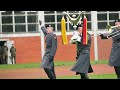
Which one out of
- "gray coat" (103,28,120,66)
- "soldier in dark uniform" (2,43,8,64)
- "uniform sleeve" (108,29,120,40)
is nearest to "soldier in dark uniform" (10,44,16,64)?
"soldier in dark uniform" (2,43,8,64)

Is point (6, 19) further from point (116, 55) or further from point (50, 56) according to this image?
point (116, 55)

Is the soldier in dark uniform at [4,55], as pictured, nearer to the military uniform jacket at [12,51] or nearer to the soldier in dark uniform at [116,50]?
the military uniform jacket at [12,51]

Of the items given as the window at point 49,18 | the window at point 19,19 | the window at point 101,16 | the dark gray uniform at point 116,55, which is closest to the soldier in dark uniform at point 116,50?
the dark gray uniform at point 116,55

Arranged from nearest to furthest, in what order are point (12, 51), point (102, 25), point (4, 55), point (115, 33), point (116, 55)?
point (115, 33) → point (116, 55) → point (102, 25) → point (4, 55) → point (12, 51)

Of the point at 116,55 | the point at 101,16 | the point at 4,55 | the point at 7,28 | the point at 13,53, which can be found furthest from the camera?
the point at 7,28

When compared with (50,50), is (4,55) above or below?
below

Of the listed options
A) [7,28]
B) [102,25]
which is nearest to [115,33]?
[102,25]

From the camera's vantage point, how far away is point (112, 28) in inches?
243

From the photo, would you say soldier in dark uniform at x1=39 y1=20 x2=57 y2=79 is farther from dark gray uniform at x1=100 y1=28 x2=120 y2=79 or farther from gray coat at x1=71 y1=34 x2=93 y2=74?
dark gray uniform at x1=100 y1=28 x2=120 y2=79

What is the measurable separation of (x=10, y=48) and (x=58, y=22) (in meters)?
1.44
